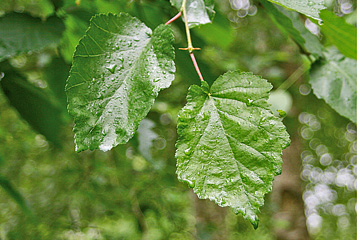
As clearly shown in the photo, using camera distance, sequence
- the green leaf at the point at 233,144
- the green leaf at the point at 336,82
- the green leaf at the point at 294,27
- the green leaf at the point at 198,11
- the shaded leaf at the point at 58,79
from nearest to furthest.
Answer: the green leaf at the point at 233,144 < the green leaf at the point at 198,11 < the green leaf at the point at 294,27 < the green leaf at the point at 336,82 < the shaded leaf at the point at 58,79

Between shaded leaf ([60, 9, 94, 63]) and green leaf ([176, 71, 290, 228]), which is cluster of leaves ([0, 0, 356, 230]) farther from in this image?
shaded leaf ([60, 9, 94, 63])

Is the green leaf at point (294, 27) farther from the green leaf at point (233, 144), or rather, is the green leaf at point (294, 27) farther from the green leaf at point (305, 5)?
the green leaf at point (233, 144)

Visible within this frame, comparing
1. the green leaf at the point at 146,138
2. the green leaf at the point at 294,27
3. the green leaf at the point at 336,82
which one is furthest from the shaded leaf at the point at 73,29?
the green leaf at the point at 336,82

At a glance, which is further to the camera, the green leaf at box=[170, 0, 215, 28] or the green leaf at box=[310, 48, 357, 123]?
the green leaf at box=[310, 48, 357, 123]

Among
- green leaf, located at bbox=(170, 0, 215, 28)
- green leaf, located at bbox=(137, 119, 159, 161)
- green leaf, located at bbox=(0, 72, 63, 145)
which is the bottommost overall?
green leaf, located at bbox=(137, 119, 159, 161)

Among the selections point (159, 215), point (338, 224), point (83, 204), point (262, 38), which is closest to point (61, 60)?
point (159, 215)

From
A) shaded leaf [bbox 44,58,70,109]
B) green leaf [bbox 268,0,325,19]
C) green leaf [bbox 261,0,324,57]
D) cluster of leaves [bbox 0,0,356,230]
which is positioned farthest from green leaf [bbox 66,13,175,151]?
shaded leaf [bbox 44,58,70,109]
